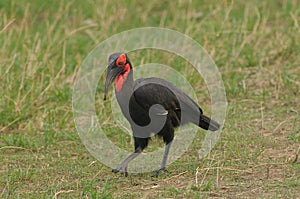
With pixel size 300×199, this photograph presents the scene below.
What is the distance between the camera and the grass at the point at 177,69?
482 centimetres

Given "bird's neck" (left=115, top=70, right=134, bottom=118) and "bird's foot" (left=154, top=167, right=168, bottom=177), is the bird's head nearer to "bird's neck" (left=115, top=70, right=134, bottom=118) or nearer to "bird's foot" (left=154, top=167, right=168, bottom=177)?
"bird's neck" (left=115, top=70, right=134, bottom=118)

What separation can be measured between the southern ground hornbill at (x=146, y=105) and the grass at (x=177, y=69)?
0.31m

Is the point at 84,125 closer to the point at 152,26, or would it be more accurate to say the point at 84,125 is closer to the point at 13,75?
the point at 13,75

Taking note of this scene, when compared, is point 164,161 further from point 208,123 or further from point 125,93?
point 125,93

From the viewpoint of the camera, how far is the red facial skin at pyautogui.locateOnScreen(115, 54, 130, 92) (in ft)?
16.3

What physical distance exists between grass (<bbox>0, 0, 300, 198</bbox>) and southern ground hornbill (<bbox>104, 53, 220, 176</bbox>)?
0.31 meters

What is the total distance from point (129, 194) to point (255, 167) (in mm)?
1035

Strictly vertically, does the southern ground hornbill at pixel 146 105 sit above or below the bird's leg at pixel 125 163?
above

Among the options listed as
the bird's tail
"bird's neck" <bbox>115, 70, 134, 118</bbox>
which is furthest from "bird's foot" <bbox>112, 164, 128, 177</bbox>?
the bird's tail

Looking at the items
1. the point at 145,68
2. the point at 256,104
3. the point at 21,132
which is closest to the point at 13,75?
the point at 21,132

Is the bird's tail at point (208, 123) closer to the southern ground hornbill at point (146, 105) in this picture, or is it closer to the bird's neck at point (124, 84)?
the southern ground hornbill at point (146, 105)

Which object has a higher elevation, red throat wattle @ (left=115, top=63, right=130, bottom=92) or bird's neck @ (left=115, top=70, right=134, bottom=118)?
red throat wattle @ (left=115, top=63, right=130, bottom=92)

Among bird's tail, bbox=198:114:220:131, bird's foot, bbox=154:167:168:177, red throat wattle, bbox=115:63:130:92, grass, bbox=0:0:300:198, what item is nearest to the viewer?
grass, bbox=0:0:300:198

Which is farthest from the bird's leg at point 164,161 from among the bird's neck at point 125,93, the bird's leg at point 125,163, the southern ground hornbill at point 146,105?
the bird's neck at point 125,93
